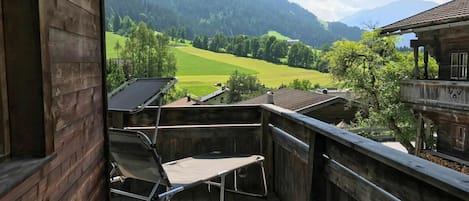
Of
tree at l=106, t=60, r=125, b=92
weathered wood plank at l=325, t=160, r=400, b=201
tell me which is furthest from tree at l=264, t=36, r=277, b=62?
weathered wood plank at l=325, t=160, r=400, b=201

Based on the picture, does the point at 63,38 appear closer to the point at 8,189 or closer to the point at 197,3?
the point at 8,189

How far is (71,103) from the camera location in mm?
1841

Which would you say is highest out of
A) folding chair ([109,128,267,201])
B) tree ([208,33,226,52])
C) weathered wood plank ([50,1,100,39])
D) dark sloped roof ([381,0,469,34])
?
tree ([208,33,226,52])

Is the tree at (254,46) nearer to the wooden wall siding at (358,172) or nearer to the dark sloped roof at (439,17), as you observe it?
the dark sloped roof at (439,17)

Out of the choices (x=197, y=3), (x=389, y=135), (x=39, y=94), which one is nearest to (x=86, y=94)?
(x=39, y=94)

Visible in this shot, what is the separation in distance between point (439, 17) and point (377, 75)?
7650mm

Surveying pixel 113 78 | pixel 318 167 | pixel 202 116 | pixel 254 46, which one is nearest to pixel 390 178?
pixel 318 167

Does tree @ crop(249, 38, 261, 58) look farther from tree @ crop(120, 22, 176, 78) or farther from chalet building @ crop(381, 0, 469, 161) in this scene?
chalet building @ crop(381, 0, 469, 161)

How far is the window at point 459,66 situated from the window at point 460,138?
142 cm

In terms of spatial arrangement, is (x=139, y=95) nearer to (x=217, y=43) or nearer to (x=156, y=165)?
(x=156, y=165)

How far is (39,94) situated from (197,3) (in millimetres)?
97937

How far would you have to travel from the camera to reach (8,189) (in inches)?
44.9

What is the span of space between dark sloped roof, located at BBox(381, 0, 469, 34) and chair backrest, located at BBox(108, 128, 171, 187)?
30.0 ft

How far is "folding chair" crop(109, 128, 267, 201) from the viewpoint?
2.75 metres
